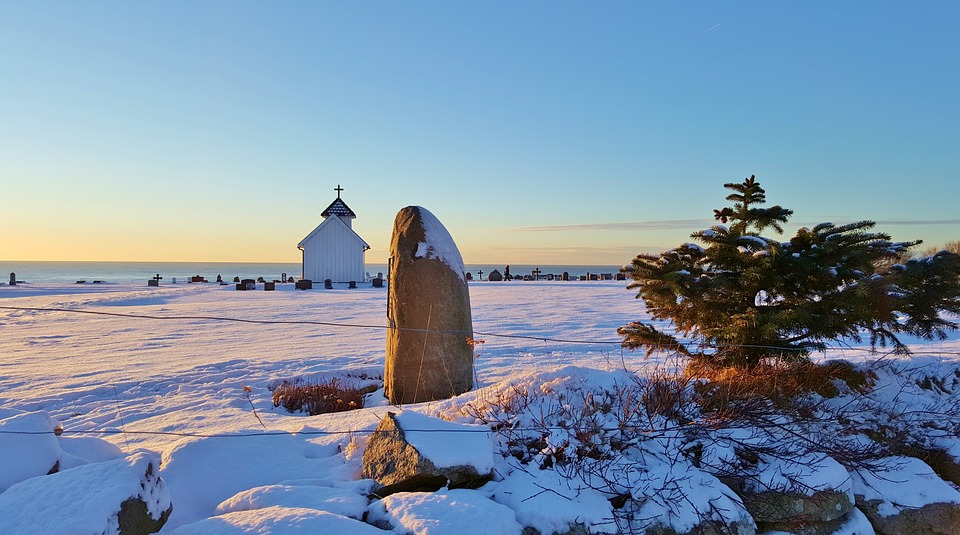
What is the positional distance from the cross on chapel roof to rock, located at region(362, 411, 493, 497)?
33817mm

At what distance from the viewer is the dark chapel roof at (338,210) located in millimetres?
37375

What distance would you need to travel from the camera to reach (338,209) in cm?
3772

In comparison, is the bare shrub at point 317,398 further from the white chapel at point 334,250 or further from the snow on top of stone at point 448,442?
the white chapel at point 334,250

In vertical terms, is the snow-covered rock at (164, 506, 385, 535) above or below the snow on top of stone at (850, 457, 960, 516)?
above

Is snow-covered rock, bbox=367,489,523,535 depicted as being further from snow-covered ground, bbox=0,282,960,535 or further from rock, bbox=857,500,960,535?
rock, bbox=857,500,960,535

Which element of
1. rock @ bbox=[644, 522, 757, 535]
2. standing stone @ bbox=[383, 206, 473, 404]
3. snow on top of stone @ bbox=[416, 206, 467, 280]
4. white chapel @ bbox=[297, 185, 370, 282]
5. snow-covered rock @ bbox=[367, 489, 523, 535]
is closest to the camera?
snow-covered rock @ bbox=[367, 489, 523, 535]

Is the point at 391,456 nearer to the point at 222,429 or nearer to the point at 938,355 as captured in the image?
the point at 222,429

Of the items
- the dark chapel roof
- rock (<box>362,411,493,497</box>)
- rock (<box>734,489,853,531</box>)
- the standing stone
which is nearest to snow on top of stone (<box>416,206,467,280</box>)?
the standing stone

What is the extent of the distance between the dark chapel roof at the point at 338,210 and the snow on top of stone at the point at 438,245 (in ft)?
98.5

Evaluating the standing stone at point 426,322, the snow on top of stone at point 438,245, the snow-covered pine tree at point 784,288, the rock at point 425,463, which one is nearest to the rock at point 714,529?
the rock at point 425,463

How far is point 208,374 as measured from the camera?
30.5ft

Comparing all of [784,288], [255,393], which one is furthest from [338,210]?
[784,288]

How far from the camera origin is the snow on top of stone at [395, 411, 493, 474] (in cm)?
404

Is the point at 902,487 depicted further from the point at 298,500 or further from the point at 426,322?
the point at 426,322
